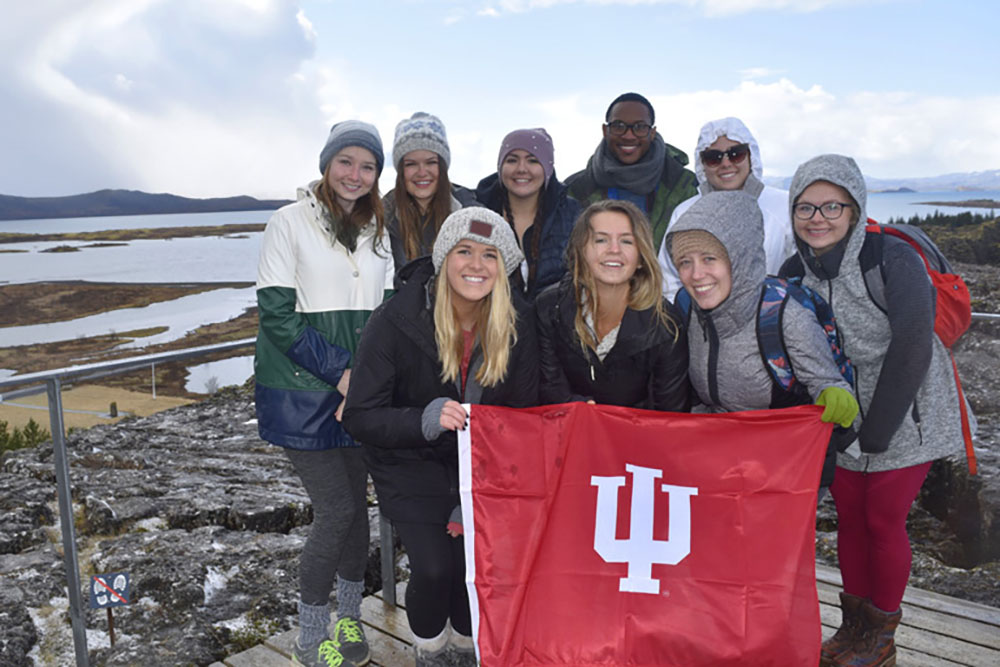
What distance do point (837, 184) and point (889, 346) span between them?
2.03 ft

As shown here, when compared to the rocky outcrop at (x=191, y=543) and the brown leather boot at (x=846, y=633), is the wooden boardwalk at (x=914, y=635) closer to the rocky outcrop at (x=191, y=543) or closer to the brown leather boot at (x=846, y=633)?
the brown leather boot at (x=846, y=633)

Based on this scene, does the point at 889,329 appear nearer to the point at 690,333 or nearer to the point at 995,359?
the point at 690,333

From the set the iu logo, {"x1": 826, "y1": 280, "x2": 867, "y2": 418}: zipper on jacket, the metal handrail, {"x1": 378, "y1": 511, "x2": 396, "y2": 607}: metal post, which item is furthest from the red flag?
the metal handrail

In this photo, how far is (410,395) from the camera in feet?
9.09

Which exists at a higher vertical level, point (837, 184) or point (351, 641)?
point (837, 184)

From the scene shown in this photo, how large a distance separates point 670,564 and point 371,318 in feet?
4.56

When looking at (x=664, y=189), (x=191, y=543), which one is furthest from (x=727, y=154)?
(x=191, y=543)

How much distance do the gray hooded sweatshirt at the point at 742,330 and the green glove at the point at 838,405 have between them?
31 millimetres

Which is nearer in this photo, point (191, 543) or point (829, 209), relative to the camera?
point (829, 209)

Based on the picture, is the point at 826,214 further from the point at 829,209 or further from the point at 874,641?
the point at 874,641

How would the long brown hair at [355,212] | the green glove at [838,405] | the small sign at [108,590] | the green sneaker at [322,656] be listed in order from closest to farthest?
the green glove at [838,405], the long brown hair at [355,212], the green sneaker at [322,656], the small sign at [108,590]

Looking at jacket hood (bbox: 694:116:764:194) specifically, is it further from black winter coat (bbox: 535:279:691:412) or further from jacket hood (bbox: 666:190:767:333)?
black winter coat (bbox: 535:279:691:412)

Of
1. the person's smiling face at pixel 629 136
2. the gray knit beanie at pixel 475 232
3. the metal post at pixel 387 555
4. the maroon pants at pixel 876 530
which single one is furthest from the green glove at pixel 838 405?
the metal post at pixel 387 555

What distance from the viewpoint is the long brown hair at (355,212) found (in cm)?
293
